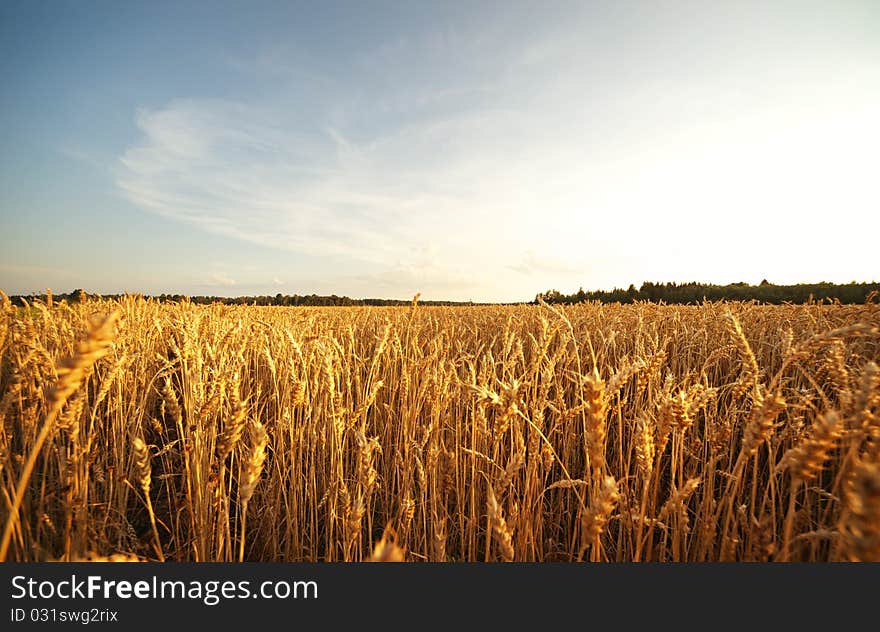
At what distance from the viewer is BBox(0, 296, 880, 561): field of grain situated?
4.02 feet

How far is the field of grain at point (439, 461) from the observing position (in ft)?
4.02

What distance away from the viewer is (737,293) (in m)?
20.8

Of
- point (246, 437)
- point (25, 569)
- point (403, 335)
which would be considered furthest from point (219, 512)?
point (403, 335)

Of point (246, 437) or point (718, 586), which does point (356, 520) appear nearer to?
point (718, 586)

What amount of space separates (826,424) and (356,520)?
4.46 feet

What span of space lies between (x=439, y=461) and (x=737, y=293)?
936 inches

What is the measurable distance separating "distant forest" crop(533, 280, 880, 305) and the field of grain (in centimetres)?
1191

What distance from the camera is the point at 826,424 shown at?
3.22 feet

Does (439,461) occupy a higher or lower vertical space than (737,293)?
lower

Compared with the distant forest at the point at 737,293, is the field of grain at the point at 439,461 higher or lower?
lower

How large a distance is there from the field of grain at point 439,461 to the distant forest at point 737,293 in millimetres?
11908

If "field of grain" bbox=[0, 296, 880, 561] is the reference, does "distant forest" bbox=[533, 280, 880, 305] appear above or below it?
above

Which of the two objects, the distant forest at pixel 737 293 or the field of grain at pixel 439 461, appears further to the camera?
the distant forest at pixel 737 293

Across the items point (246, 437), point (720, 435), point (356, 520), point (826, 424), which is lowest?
point (246, 437)
